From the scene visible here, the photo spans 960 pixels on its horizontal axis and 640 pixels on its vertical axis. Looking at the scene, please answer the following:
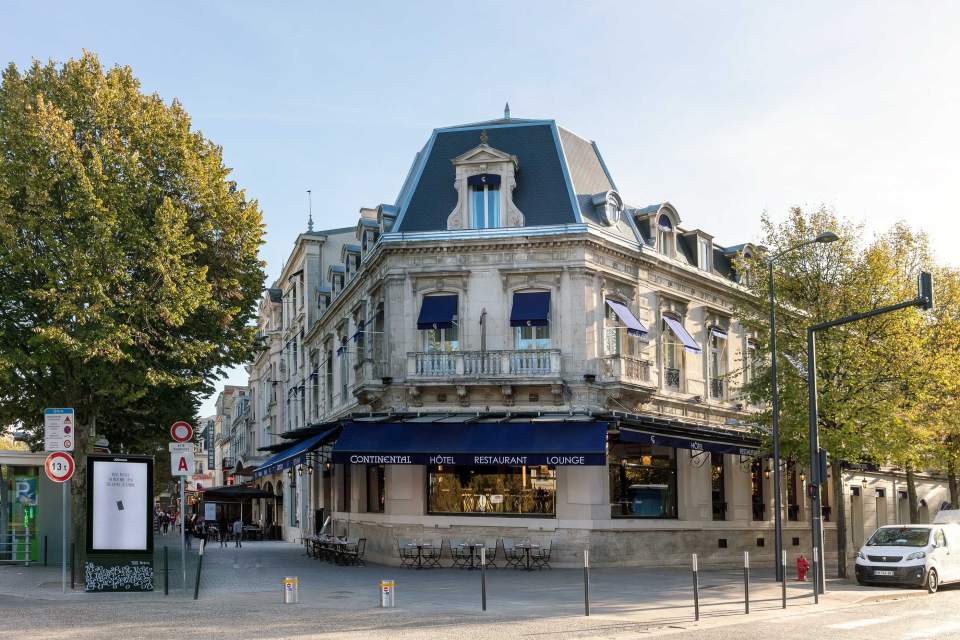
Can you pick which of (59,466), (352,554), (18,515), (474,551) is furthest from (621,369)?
(18,515)

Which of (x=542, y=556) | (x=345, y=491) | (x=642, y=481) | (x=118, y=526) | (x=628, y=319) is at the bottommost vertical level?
(x=542, y=556)

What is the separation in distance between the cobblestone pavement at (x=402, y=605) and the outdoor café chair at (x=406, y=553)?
85 cm

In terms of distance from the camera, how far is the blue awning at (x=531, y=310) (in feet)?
91.4

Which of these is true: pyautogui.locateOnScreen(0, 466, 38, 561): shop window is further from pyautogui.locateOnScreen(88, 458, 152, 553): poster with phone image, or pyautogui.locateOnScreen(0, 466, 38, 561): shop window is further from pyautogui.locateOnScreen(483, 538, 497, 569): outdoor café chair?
pyautogui.locateOnScreen(483, 538, 497, 569): outdoor café chair

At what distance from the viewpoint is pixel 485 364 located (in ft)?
91.6

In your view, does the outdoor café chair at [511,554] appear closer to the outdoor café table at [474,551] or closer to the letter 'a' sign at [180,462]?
the outdoor café table at [474,551]

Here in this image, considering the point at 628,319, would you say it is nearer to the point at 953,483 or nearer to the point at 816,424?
the point at 816,424

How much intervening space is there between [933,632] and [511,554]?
13267 mm

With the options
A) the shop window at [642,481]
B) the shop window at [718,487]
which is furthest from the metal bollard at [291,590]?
the shop window at [718,487]

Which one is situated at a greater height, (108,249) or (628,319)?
(108,249)

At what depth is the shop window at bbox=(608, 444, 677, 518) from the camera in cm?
2892

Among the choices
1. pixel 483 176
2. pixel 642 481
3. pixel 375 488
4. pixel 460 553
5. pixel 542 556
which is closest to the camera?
pixel 542 556

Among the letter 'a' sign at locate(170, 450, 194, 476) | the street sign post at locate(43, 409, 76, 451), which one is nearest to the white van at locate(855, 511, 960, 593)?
the letter 'a' sign at locate(170, 450, 194, 476)

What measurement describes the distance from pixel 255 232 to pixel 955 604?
60.0ft
